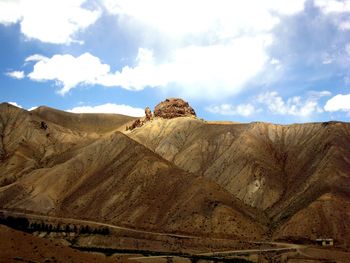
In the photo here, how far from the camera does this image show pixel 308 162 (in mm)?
125125

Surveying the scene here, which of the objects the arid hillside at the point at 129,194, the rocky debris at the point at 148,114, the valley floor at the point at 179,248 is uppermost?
the rocky debris at the point at 148,114

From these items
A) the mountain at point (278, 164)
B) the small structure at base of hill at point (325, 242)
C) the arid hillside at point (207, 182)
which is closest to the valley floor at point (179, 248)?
the small structure at base of hill at point (325, 242)

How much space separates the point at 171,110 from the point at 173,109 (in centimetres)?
99

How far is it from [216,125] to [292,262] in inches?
3442

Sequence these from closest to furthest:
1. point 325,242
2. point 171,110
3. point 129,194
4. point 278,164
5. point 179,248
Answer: point 179,248
point 325,242
point 129,194
point 278,164
point 171,110

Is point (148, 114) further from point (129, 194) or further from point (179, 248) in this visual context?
point (179, 248)

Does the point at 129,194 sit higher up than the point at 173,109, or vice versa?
the point at 173,109

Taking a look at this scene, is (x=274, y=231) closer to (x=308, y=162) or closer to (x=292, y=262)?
(x=292, y=262)

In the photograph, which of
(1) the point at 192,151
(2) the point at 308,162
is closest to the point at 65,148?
(1) the point at 192,151

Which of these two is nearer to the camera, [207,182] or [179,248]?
[179,248]

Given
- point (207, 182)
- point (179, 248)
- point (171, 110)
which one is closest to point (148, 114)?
point (171, 110)

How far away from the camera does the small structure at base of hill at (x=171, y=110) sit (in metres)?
185

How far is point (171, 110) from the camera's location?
185 meters

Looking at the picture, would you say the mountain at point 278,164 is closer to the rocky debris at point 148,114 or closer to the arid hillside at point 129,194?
the arid hillside at point 129,194
